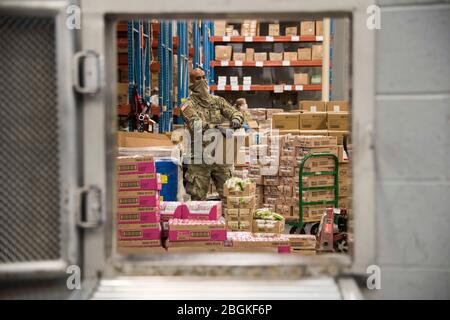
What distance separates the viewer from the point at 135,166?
171 inches

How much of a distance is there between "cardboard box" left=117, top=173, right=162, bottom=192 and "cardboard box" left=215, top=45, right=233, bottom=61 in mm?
7966

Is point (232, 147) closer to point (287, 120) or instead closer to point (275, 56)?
point (287, 120)

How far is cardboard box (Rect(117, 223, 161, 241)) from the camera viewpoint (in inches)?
168

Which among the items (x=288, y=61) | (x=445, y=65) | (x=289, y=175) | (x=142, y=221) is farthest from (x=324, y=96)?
(x=445, y=65)

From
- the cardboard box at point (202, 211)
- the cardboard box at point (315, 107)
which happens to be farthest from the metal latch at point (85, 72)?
the cardboard box at point (315, 107)

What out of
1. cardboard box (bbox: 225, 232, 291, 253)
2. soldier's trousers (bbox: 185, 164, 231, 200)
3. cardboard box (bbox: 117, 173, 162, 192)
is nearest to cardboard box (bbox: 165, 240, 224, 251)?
cardboard box (bbox: 225, 232, 291, 253)

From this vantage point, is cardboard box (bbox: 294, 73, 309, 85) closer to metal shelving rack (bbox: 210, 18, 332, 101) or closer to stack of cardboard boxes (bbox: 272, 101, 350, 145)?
metal shelving rack (bbox: 210, 18, 332, 101)

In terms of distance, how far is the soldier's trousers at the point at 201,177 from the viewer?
24.8 feet

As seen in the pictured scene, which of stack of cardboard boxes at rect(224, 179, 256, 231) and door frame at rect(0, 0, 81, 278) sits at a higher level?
door frame at rect(0, 0, 81, 278)

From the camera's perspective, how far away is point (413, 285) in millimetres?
1871

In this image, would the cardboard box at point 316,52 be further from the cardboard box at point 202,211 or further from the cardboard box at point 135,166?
the cardboard box at point 135,166

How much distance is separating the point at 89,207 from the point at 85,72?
16.0 inches

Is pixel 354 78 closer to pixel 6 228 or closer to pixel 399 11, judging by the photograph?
pixel 399 11

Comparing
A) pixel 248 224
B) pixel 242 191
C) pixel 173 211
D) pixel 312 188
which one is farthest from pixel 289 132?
pixel 173 211
